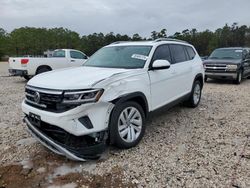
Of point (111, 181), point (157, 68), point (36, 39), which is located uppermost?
point (36, 39)

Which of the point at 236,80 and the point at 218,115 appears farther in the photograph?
the point at 236,80

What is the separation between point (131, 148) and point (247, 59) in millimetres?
10609

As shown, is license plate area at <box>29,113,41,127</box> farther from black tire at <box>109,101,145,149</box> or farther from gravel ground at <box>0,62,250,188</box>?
black tire at <box>109,101,145,149</box>

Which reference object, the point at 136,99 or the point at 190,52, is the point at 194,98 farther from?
the point at 136,99

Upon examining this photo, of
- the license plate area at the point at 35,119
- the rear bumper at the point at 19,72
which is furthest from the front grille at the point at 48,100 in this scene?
the rear bumper at the point at 19,72

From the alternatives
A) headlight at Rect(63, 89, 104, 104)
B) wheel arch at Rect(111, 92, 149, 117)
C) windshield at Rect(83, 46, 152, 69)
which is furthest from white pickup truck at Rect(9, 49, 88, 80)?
headlight at Rect(63, 89, 104, 104)

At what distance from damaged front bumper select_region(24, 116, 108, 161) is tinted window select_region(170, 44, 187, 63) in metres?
2.68

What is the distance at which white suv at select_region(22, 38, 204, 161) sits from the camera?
3.14 metres

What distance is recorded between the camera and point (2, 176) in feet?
10.2

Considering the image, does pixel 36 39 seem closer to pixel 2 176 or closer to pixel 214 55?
pixel 214 55

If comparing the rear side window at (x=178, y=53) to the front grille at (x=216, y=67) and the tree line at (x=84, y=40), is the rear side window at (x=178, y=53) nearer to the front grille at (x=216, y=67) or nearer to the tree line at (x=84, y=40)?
the front grille at (x=216, y=67)

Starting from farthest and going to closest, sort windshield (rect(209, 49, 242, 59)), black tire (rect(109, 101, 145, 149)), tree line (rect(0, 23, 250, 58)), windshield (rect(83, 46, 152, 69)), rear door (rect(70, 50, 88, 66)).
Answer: tree line (rect(0, 23, 250, 58)) < rear door (rect(70, 50, 88, 66)) < windshield (rect(209, 49, 242, 59)) < windshield (rect(83, 46, 152, 69)) < black tire (rect(109, 101, 145, 149))

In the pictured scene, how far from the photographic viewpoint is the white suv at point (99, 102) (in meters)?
3.14

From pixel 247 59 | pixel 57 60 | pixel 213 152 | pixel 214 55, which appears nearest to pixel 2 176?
pixel 213 152
